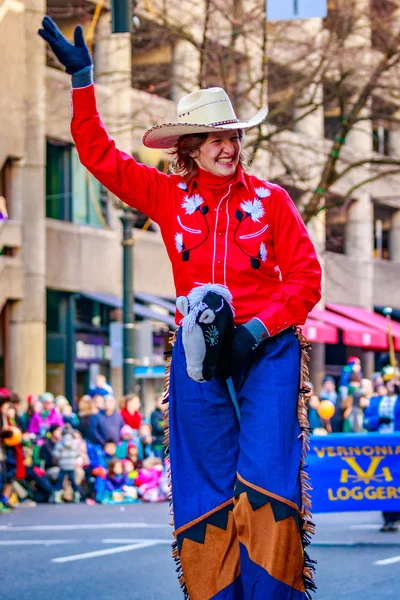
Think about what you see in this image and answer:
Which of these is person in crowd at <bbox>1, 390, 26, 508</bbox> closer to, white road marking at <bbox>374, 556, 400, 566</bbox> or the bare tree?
the bare tree

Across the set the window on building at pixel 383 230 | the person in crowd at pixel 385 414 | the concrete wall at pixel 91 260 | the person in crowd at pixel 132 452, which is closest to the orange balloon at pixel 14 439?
the person in crowd at pixel 132 452

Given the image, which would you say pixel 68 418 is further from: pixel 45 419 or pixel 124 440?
pixel 124 440

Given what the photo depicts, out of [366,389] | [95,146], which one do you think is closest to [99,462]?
[366,389]

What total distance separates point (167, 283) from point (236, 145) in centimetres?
2721

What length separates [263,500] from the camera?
522cm

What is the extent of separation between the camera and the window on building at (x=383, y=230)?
48625mm

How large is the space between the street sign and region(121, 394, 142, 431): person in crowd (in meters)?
8.28

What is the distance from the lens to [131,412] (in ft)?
68.7

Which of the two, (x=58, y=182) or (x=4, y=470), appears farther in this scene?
(x=58, y=182)

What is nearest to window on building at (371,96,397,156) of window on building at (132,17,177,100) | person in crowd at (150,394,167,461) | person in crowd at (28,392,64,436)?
window on building at (132,17,177,100)

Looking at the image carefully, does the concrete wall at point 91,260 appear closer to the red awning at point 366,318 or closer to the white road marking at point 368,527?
the red awning at point 366,318

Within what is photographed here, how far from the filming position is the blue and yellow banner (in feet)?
41.6

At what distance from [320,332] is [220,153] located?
104 ft

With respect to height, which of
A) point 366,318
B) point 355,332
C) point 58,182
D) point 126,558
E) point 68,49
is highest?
point 58,182
